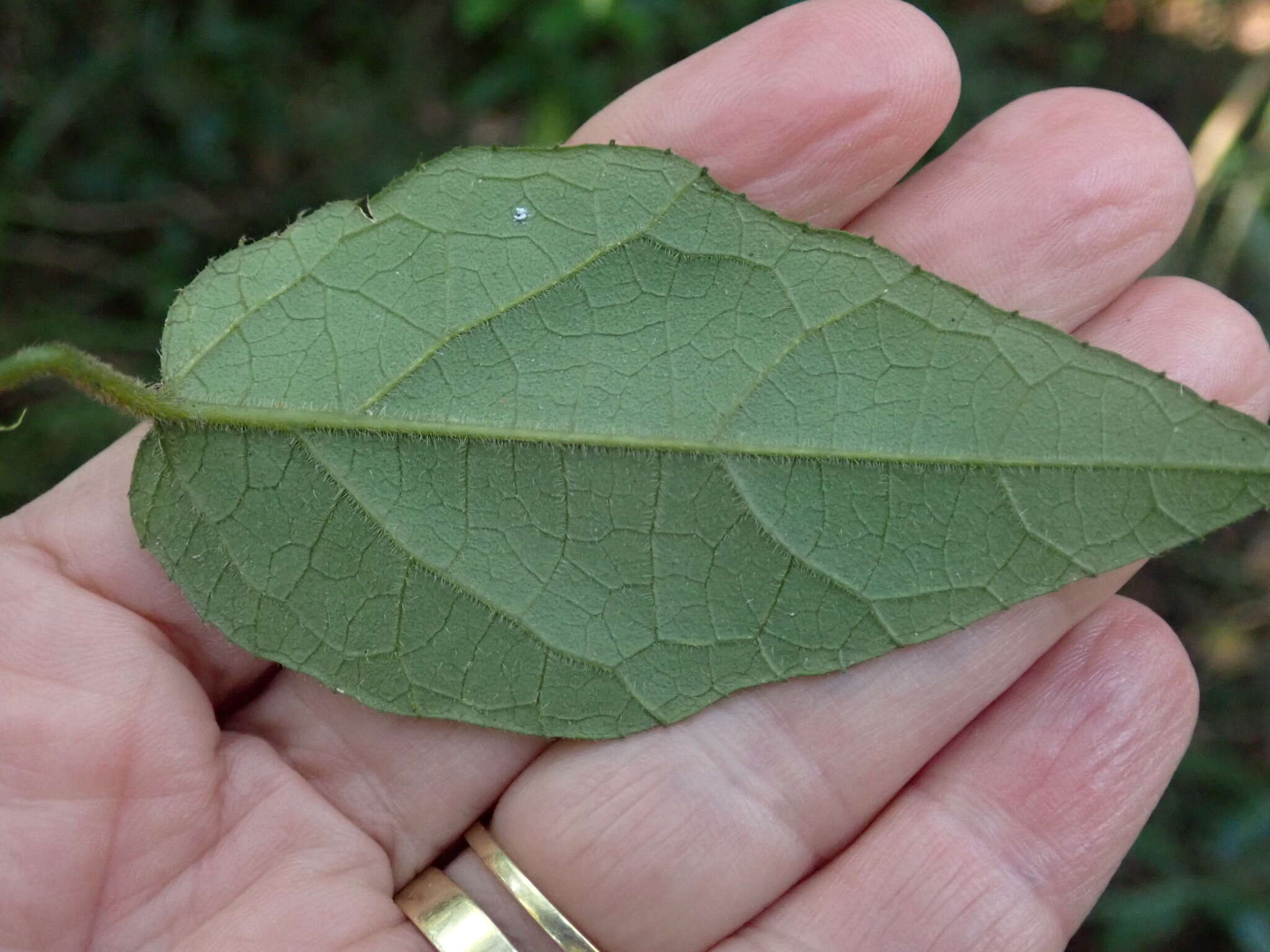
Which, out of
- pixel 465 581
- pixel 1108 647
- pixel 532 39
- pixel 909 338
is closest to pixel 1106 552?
pixel 1108 647

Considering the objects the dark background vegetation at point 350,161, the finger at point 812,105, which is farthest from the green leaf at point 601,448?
the dark background vegetation at point 350,161

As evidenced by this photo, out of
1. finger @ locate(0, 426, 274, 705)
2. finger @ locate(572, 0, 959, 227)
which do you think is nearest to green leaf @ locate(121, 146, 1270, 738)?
finger @ locate(0, 426, 274, 705)

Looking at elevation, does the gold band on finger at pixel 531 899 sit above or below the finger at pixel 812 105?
below

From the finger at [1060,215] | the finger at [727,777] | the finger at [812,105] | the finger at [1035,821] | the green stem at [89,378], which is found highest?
the green stem at [89,378]

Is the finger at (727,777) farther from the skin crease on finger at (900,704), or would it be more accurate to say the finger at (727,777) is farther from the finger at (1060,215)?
the finger at (1060,215)

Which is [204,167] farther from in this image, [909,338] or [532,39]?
[909,338]

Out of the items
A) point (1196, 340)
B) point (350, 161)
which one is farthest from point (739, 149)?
point (350, 161)

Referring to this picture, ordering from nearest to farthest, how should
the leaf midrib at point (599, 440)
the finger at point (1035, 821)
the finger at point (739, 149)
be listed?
the leaf midrib at point (599, 440) < the finger at point (1035, 821) < the finger at point (739, 149)

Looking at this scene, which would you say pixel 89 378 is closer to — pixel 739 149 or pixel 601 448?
pixel 601 448
